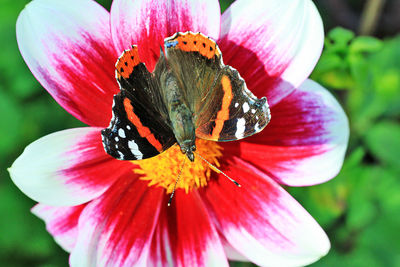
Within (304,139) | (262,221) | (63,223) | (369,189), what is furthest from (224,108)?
(369,189)

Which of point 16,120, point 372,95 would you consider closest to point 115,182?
point 16,120

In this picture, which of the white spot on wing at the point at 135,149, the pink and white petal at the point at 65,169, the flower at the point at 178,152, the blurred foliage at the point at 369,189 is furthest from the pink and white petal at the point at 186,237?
the blurred foliage at the point at 369,189

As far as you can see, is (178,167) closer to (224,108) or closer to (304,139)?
(224,108)

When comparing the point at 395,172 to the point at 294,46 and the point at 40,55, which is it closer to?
the point at 294,46

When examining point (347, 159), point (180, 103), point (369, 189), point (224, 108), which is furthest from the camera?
point (369, 189)

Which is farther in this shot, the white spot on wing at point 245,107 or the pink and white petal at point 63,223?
the pink and white petal at point 63,223

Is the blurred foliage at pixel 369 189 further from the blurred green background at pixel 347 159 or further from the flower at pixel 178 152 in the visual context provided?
the flower at pixel 178 152

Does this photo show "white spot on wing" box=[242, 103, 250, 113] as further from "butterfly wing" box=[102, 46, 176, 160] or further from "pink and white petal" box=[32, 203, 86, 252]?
"pink and white petal" box=[32, 203, 86, 252]
